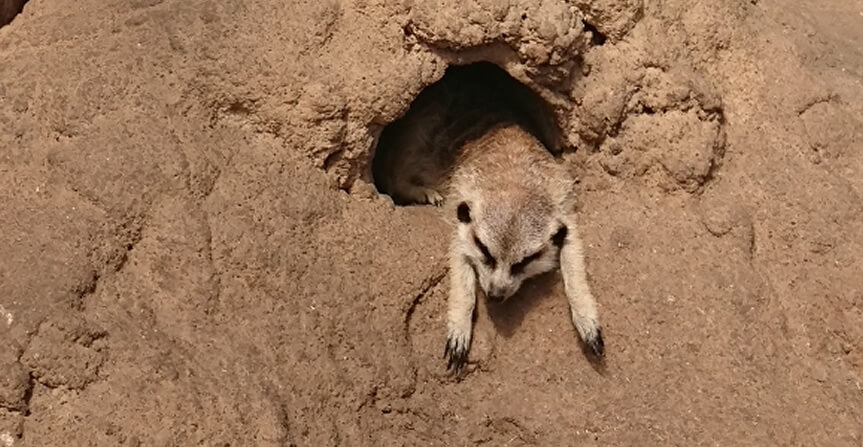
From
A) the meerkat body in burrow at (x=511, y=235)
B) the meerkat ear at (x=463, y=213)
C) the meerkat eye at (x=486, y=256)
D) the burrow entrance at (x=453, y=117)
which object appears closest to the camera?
the meerkat body in burrow at (x=511, y=235)

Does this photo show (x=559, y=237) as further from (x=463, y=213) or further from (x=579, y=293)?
(x=463, y=213)

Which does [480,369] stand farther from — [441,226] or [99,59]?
[99,59]

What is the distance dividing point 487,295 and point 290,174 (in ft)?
2.88

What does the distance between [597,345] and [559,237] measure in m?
0.48

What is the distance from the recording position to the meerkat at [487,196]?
145 inches

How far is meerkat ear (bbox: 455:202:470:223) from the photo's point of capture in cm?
393

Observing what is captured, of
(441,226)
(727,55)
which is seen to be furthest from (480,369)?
(727,55)

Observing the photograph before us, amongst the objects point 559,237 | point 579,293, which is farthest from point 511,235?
point 579,293

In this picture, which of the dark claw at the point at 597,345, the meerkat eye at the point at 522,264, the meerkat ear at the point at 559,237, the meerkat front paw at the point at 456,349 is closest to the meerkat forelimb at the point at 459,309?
the meerkat front paw at the point at 456,349

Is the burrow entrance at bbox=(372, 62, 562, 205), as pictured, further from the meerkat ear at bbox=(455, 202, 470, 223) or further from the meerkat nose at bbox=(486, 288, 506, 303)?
the meerkat nose at bbox=(486, 288, 506, 303)

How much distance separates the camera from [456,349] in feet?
11.8

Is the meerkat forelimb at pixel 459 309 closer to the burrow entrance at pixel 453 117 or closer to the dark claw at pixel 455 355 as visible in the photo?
the dark claw at pixel 455 355

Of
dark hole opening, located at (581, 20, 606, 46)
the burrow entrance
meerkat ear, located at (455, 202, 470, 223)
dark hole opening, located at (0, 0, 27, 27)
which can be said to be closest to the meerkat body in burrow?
meerkat ear, located at (455, 202, 470, 223)

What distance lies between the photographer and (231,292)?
3.21 meters
